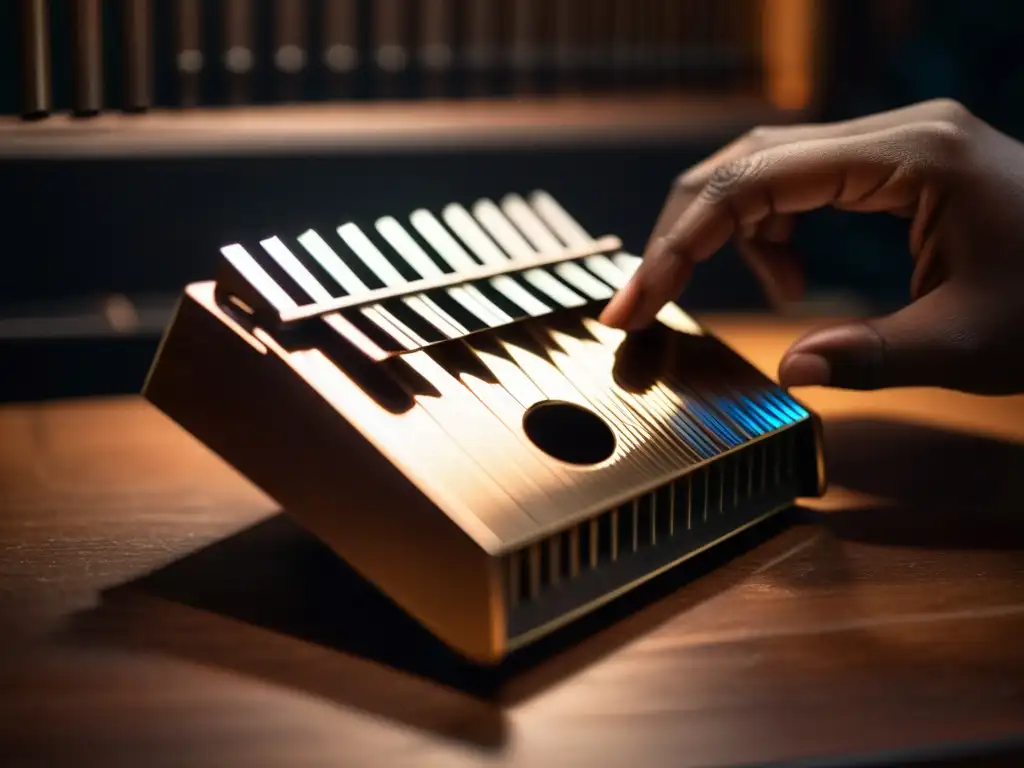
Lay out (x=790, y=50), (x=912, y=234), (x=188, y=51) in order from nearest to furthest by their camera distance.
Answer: (x=912, y=234), (x=188, y=51), (x=790, y=50)

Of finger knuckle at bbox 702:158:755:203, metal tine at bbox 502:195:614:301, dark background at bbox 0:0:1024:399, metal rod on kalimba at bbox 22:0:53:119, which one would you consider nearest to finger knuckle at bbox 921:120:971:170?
finger knuckle at bbox 702:158:755:203

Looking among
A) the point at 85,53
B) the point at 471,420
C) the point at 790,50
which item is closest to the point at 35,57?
the point at 85,53

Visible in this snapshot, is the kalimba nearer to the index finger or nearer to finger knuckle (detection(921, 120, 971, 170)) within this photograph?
the index finger

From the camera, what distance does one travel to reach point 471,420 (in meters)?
0.59

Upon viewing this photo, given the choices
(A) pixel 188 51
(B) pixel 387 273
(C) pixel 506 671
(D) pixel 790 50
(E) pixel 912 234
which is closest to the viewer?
(C) pixel 506 671

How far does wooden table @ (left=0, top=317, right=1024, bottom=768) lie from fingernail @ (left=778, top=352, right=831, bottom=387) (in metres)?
0.08

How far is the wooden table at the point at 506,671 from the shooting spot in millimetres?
474

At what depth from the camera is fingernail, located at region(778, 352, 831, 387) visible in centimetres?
69

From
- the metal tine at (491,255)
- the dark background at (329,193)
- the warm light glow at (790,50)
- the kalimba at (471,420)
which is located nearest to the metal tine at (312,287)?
the kalimba at (471,420)

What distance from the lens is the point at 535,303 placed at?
71cm

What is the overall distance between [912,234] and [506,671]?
0.41 meters

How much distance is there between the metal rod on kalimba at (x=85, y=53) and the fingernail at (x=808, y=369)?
0.48m

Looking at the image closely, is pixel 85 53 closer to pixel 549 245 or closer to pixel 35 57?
pixel 35 57

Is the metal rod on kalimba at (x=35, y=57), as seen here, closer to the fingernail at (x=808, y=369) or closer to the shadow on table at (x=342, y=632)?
the shadow on table at (x=342, y=632)
